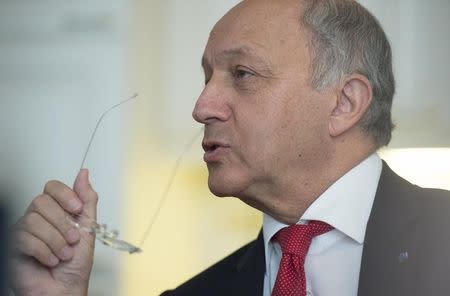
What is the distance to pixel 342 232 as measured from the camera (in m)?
1.66

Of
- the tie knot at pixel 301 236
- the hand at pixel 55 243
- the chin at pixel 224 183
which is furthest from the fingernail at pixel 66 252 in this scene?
the tie knot at pixel 301 236

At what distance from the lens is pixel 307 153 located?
1716mm

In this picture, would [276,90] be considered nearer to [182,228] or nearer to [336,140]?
[336,140]

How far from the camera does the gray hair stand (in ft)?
5.63

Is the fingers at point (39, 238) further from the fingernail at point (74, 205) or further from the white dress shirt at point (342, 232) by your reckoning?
the white dress shirt at point (342, 232)

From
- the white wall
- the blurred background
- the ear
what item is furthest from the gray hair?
the white wall

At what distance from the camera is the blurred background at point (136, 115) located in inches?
110

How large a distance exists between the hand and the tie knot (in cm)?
35

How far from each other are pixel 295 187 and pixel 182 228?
117 cm

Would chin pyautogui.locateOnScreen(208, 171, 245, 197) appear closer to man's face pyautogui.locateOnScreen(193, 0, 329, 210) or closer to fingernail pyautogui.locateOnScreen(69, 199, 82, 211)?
man's face pyautogui.locateOnScreen(193, 0, 329, 210)

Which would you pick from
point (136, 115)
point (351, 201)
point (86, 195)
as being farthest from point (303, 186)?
point (136, 115)

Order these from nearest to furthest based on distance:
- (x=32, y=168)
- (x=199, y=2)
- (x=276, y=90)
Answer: (x=276, y=90) → (x=32, y=168) → (x=199, y=2)

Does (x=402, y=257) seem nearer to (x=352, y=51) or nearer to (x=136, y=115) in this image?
(x=352, y=51)

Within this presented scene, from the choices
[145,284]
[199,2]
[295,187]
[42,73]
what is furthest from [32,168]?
[295,187]
